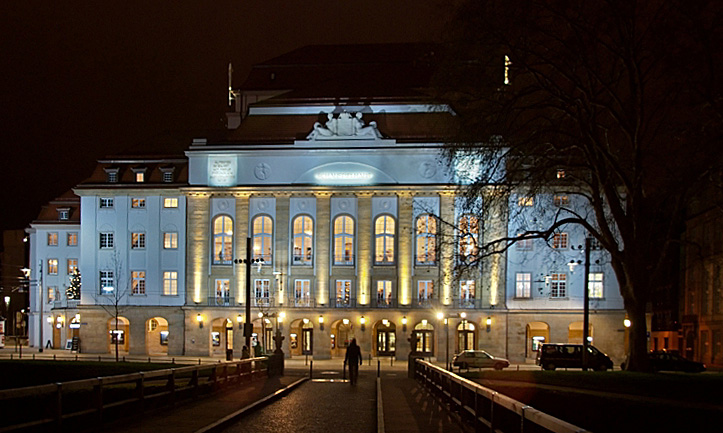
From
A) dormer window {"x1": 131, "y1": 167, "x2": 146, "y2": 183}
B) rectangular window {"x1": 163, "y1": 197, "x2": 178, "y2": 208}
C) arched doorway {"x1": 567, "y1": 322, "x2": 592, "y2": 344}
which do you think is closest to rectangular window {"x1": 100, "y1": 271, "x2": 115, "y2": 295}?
rectangular window {"x1": 163, "y1": 197, "x2": 178, "y2": 208}

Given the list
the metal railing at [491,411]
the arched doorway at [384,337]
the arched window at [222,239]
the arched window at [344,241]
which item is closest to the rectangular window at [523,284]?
the arched doorway at [384,337]

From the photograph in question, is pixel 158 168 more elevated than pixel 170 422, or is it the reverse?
pixel 158 168

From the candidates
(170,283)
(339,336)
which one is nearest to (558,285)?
(339,336)

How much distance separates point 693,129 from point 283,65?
6820 cm

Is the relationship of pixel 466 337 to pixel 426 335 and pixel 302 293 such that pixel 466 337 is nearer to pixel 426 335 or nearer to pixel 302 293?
pixel 426 335

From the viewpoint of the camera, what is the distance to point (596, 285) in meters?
81.2

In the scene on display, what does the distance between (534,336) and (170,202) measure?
32.4m

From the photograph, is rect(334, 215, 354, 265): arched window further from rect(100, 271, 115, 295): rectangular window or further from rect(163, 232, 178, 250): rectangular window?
rect(100, 271, 115, 295): rectangular window

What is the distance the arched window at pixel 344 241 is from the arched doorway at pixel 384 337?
6172 mm

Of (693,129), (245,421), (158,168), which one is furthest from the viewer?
(158,168)

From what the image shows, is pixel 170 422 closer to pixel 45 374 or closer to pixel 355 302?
pixel 45 374

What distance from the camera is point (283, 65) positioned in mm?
97312

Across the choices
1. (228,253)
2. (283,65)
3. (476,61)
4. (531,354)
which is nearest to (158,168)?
(228,253)

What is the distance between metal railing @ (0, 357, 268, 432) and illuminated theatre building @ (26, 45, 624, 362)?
179ft
